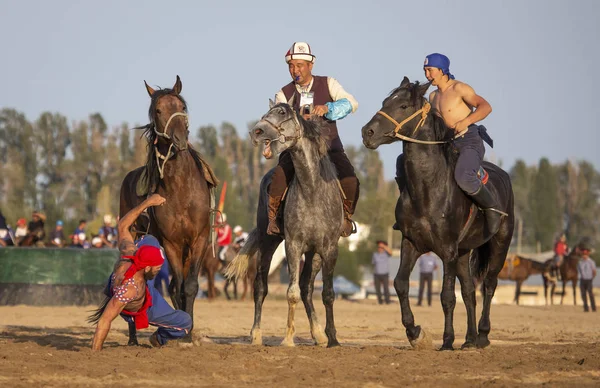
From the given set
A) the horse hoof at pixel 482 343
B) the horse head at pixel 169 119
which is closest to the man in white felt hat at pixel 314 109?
the horse head at pixel 169 119

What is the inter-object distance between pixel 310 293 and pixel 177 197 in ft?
6.31

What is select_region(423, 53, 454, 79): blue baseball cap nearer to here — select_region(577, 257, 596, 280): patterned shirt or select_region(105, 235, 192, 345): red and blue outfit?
select_region(105, 235, 192, 345): red and blue outfit

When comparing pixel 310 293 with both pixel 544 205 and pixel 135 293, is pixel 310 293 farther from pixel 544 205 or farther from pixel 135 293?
pixel 544 205

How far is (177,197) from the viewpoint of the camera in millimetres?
11445

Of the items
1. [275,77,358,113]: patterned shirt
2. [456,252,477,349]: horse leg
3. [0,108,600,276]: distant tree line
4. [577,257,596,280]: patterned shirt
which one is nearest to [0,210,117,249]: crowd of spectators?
[275,77,358,113]: patterned shirt

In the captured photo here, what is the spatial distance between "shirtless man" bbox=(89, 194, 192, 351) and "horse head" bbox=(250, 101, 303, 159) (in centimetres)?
134

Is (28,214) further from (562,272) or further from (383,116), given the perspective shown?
(383,116)

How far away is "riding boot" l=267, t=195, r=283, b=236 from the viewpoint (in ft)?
36.7

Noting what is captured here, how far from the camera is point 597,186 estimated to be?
104 m

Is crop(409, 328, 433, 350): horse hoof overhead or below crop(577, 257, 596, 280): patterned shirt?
below

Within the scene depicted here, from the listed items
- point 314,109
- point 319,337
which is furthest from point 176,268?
point 314,109

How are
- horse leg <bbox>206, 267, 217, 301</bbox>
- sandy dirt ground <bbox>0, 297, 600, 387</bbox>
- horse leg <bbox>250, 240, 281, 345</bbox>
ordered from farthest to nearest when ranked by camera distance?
1. horse leg <bbox>206, 267, 217, 301</bbox>
2. horse leg <bbox>250, 240, 281, 345</bbox>
3. sandy dirt ground <bbox>0, 297, 600, 387</bbox>

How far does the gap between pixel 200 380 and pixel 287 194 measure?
144 inches

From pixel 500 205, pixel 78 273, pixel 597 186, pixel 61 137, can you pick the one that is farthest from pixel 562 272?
pixel 597 186
